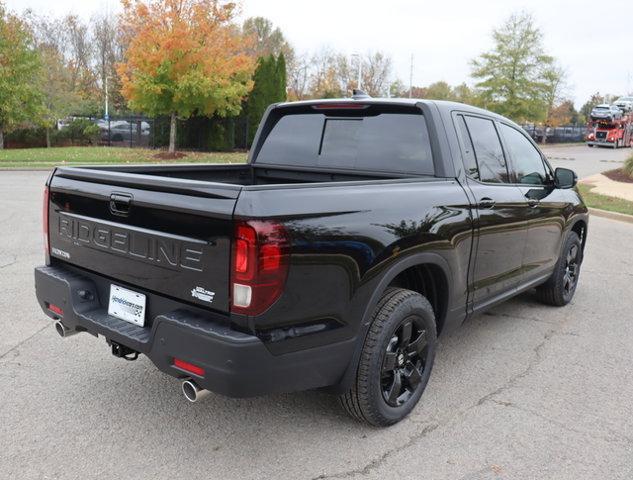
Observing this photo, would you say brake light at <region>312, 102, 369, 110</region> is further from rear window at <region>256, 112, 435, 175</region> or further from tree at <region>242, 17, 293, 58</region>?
tree at <region>242, 17, 293, 58</region>

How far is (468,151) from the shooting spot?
4074 mm

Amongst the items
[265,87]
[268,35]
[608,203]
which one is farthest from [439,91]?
[608,203]

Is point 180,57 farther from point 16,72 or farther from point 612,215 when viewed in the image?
point 612,215

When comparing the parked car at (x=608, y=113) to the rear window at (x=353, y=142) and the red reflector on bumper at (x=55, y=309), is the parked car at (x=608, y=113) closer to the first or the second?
A: the rear window at (x=353, y=142)

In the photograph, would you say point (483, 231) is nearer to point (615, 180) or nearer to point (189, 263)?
point (189, 263)

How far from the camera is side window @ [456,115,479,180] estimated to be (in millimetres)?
4016

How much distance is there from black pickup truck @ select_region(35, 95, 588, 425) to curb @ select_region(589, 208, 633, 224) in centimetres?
837

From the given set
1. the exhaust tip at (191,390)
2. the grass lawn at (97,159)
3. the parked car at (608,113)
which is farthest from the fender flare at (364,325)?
the parked car at (608,113)

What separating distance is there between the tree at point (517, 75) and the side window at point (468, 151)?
39985 millimetres

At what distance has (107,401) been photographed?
360cm

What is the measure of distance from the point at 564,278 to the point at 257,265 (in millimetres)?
4202

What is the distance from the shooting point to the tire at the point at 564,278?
221 inches

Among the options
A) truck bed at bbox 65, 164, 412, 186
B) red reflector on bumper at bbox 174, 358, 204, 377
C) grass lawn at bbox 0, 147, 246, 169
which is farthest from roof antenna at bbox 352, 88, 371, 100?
grass lawn at bbox 0, 147, 246, 169

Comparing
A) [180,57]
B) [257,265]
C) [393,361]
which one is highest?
[180,57]
